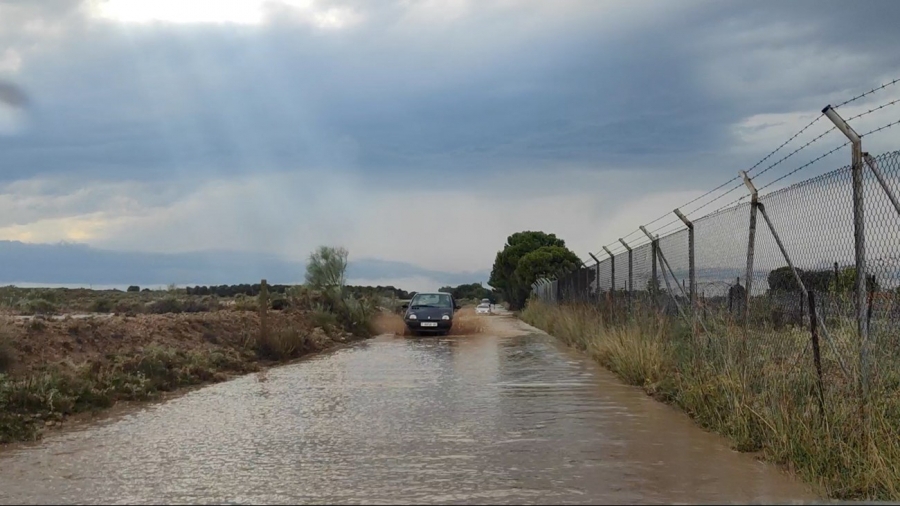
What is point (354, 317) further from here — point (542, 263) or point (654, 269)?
point (542, 263)

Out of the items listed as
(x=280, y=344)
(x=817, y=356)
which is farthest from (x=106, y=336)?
(x=817, y=356)

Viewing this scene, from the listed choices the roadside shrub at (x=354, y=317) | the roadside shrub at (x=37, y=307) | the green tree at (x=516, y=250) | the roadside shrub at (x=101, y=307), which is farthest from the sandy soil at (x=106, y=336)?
the green tree at (x=516, y=250)

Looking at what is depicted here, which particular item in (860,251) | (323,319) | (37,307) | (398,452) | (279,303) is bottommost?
(398,452)

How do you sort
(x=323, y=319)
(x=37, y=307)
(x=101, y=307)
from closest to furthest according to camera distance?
1. (x=323, y=319)
2. (x=37, y=307)
3. (x=101, y=307)

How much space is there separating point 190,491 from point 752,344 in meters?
5.92

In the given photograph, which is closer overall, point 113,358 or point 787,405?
point 787,405

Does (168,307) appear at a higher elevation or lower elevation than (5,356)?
higher

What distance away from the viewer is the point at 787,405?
715 centimetres

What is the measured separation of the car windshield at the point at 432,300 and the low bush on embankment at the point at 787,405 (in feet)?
54.1

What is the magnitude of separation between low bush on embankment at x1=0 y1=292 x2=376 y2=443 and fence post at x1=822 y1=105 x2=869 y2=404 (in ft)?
27.0

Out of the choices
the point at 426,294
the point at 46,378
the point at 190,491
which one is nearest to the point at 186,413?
the point at 46,378

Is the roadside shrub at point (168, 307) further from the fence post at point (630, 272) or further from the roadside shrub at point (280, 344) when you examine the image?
the fence post at point (630, 272)

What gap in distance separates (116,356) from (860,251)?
37.4 ft

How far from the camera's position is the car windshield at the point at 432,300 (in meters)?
28.5
